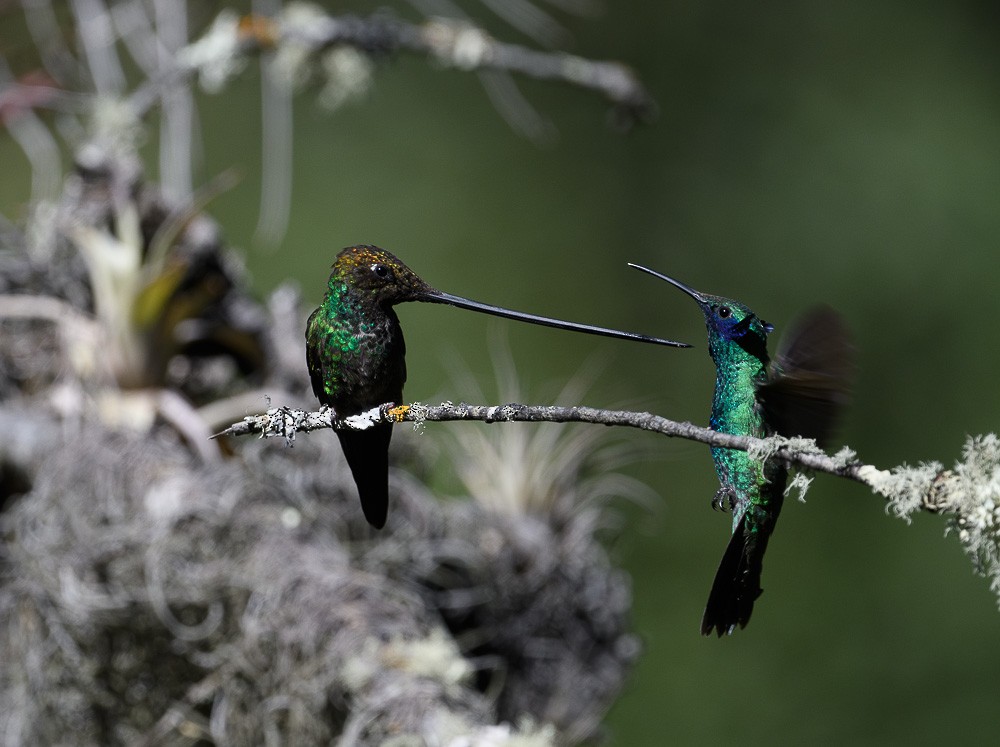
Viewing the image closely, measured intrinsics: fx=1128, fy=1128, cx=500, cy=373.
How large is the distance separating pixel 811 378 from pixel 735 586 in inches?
2.5

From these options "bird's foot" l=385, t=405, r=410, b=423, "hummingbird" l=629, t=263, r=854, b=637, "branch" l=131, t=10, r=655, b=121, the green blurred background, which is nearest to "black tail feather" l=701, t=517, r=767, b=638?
"hummingbird" l=629, t=263, r=854, b=637

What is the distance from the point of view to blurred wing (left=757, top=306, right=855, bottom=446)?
30cm

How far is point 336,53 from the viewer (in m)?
2.64

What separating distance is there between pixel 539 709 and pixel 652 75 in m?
4.05

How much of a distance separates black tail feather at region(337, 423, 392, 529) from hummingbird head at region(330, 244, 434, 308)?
43 millimetres

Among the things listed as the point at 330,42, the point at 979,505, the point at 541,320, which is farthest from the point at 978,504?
the point at 330,42

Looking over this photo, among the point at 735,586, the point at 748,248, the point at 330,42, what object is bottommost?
the point at 735,586

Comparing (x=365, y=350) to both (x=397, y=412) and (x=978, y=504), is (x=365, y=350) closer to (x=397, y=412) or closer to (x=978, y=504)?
(x=397, y=412)

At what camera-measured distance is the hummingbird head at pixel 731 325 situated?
350 millimetres

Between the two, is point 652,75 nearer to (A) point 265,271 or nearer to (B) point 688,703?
(A) point 265,271

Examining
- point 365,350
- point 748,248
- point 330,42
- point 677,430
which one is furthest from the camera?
point 748,248

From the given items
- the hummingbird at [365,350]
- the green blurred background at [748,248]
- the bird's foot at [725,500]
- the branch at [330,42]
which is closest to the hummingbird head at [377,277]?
the hummingbird at [365,350]

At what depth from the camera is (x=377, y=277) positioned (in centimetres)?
38

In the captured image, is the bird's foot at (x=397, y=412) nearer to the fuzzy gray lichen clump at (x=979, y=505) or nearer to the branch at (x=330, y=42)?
the fuzzy gray lichen clump at (x=979, y=505)
